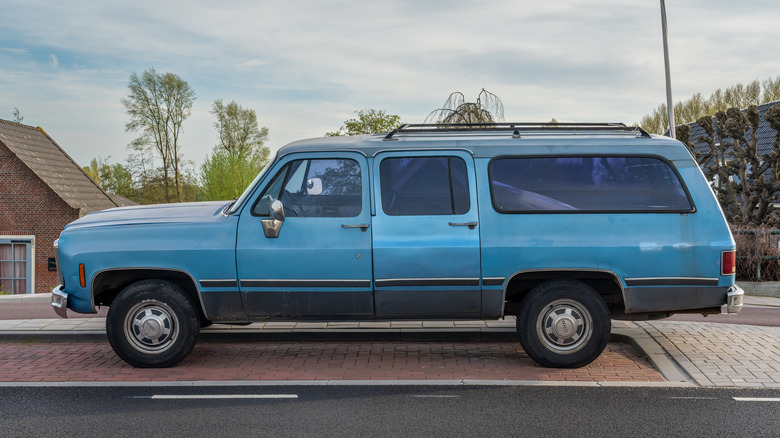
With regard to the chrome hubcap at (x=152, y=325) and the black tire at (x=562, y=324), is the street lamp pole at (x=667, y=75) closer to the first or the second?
the black tire at (x=562, y=324)

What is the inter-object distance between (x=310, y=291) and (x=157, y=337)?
4.86ft

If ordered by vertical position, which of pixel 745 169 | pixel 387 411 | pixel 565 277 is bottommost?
pixel 387 411

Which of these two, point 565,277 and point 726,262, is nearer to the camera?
point 726,262

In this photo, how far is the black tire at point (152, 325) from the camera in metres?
7.32

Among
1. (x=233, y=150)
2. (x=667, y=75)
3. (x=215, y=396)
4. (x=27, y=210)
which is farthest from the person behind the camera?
(x=233, y=150)

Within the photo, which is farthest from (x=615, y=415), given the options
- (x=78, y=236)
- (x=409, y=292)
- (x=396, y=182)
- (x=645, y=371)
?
(x=78, y=236)

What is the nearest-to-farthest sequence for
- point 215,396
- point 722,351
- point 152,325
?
point 215,396, point 152,325, point 722,351

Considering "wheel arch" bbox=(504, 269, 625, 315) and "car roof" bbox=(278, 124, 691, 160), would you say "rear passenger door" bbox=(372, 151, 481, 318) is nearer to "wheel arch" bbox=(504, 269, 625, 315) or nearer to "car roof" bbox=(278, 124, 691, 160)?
"car roof" bbox=(278, 124, 691, 160)

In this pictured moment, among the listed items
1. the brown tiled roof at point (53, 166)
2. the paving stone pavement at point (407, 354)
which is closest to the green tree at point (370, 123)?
the brown tiled roof at point (53, 166)

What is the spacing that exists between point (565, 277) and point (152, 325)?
12.6 ft

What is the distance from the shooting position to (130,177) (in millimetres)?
63719

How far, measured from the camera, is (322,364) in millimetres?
7590

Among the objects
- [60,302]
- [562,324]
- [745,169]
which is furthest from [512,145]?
[745,169]

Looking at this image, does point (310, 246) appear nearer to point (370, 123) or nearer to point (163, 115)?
point (370, 123)
